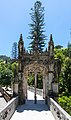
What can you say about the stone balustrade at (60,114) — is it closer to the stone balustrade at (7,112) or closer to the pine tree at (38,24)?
the stone balustrade at (7,112)

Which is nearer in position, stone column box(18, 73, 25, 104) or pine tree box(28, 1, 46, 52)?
stone column box(18, 73, 25, 104)

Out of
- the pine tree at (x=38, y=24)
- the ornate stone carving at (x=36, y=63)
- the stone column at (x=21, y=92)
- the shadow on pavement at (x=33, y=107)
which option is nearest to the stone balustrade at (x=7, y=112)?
the shadow on pavement at (x=33, y=107)

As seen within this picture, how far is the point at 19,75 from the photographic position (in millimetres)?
24359

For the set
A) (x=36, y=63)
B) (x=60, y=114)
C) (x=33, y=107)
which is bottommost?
(x=33, y=107)

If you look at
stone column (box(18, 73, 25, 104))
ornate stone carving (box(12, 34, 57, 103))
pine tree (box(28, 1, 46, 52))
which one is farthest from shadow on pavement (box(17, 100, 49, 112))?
pine tree (box(28, 1, 46, 52))

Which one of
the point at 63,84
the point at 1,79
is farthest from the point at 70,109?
the point at 1,79

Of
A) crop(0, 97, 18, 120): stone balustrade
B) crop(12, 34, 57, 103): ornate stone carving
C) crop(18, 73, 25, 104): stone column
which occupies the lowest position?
crop(0, 97, 18, 120): stone balustrade

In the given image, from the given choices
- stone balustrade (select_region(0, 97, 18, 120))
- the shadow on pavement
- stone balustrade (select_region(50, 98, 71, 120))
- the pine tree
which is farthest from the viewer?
the pine tree

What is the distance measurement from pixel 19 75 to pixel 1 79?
2715cm

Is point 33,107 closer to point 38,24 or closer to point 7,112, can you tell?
point 7,112

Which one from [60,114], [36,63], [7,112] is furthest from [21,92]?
[60,114]

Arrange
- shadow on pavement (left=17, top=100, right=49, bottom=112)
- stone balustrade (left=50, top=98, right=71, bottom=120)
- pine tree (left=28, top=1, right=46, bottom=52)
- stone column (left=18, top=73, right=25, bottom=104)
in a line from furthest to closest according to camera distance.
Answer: pine tree (left=28, top=1, right=46, bottom=52)
stone column (left=18, top=73, right=25, bottom=104)
shadow on pavement (left=17, top=100, right=49, bottom=112)
stone balustrade (left=50, top=98, right=71, bottom=120)

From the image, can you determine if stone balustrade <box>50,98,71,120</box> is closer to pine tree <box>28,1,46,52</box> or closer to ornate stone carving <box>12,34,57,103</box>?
ornate stone carving <box>12,34,57,103</box>

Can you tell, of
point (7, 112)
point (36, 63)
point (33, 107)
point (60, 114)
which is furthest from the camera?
point (36, 63)
